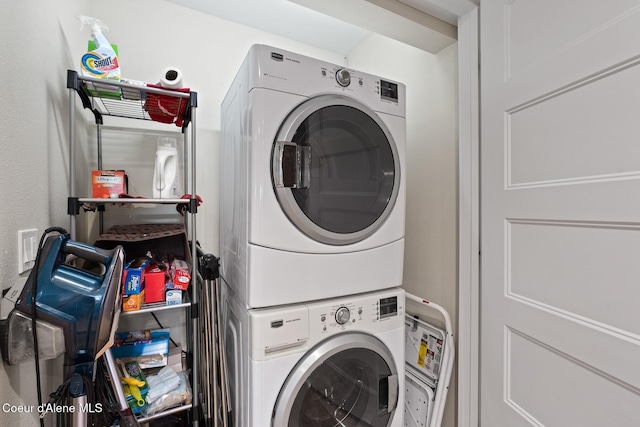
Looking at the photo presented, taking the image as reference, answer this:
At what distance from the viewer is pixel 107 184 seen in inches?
46.7

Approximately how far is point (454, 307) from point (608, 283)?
70 centimetres

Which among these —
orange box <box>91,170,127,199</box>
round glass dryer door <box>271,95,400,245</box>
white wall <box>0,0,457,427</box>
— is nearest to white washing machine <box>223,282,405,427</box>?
round glass dryer door <box>271,95,400,245</box>

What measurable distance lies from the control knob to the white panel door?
2.01 feet

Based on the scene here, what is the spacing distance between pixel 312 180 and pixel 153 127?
1266 mm

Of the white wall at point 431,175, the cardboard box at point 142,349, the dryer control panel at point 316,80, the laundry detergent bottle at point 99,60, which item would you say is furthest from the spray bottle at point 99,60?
the white wall at point 431,175

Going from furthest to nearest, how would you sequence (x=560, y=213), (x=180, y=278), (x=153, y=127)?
(x=153, y=127)
(x=180, y=278)
(x=560, y=213)

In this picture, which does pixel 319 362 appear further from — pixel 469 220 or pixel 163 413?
pixel 469 220

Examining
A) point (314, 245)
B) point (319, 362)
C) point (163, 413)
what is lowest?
point (163, 413)

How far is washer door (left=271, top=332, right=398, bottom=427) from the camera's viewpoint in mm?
1026

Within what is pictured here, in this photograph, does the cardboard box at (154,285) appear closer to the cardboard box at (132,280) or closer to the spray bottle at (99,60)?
the cardboard box at (132,280)

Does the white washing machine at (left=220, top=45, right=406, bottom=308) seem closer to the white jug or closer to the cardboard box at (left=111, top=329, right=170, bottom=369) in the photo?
the white jug

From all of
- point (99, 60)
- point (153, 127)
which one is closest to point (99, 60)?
point (99, 60)

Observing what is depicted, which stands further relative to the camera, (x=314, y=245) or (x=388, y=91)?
(x=388, y=91)

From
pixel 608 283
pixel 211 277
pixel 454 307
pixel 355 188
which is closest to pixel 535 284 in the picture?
pixel 608 283
